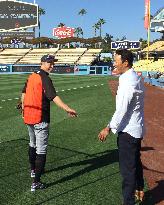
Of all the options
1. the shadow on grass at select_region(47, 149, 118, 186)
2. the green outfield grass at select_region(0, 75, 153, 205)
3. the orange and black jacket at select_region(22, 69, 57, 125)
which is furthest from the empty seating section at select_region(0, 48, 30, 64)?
the orange and black jacket at select_region(22, 69, 57, 125)

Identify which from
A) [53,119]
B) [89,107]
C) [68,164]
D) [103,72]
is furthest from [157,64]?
[68,164]

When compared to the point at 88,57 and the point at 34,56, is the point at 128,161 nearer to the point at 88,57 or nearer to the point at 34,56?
the point at 88,57

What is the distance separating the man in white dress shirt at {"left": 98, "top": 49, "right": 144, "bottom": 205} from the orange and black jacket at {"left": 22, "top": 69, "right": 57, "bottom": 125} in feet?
4.41

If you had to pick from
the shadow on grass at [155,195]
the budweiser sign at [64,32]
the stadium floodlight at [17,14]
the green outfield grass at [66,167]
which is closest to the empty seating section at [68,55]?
the stadium floodlight at [17,14]

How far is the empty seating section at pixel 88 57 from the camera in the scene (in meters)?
62.9

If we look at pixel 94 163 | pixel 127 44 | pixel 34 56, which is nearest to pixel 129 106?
pixel 94 163

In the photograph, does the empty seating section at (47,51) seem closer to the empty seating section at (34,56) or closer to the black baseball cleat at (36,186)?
the empty seating section at (34,56)

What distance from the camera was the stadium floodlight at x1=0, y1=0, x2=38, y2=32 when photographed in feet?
172

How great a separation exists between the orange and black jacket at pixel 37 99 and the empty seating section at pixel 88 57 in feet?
183

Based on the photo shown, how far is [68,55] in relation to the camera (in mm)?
69312

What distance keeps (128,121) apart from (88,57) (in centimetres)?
6135

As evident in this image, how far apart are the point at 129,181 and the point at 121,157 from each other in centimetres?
33

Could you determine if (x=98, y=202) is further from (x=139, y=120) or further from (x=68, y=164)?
(x=68, y=164)

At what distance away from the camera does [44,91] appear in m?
5.97
